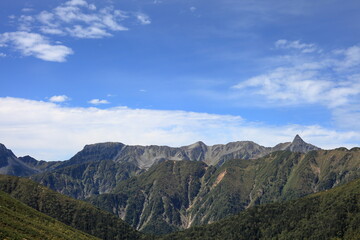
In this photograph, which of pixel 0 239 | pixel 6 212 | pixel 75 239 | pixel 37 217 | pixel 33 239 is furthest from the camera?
pixel 37 217

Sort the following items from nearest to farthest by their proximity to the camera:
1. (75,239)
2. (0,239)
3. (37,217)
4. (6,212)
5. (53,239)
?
1. (0,239)
2. (53,239)
3. (6,212)
4. (75,239)
5. (37,217)

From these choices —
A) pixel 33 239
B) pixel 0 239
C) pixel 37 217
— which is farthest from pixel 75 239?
pixel 0 239

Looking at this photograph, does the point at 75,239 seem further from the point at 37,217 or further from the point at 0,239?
the point at 0,239

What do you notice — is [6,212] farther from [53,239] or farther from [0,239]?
[0,239]

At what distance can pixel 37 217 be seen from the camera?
514ft

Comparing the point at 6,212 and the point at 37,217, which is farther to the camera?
the point at 37,217

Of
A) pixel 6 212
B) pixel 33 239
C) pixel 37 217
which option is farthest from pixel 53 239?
pixel 37 217

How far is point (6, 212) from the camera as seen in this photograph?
12519cm

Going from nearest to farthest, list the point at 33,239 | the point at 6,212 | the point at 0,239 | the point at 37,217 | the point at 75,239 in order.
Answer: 1. the point at 0,239
2. the point at 33,239
3. the point at 6,212
4. the point at 75,239
5. the point at 37,217

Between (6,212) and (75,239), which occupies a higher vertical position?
(6,212)

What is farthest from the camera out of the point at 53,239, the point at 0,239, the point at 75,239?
the point at 75,239

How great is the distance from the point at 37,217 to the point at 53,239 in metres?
51.3

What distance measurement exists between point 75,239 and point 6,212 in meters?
30.2

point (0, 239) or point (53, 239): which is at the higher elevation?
point (0, 239)
